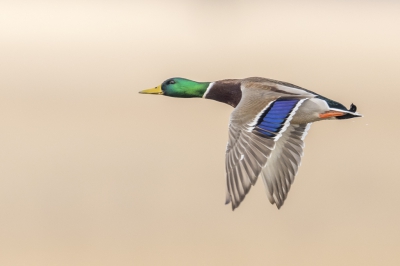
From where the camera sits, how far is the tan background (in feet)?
22.8

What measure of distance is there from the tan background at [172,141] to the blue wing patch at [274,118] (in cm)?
290

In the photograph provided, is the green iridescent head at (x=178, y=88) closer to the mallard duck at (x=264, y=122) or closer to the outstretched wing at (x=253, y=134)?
the mallard duck at (x=264, y=122)

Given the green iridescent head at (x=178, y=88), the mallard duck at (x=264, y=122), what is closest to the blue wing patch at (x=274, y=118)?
the mallard duck at (x=264, y=122)

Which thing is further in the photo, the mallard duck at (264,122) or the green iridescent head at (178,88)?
the green iridescent head at (178,88)

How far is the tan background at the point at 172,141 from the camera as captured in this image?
22.8 feet

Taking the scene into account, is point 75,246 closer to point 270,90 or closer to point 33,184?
point 33,184

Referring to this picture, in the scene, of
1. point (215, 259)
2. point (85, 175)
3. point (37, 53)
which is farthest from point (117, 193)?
point (37, 53)

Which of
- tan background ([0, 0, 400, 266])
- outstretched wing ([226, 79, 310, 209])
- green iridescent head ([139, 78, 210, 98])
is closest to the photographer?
outstretched wing ([226, 79, 310, 209])

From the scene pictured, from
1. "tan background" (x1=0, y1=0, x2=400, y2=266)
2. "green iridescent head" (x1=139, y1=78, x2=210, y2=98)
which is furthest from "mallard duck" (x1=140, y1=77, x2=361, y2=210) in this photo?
"tan background" (x1=0, y1=0, x2=400, y2=266)

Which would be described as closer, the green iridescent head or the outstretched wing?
the outstretched wing

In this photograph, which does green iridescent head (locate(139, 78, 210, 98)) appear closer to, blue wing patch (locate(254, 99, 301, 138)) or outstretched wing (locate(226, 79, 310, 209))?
outstretched wing (locate(226, 79, 310, 209))

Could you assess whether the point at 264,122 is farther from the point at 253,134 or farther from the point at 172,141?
the point at 172,141

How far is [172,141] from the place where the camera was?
25.2 feet

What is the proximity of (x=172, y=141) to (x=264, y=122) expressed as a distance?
3887mm
